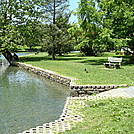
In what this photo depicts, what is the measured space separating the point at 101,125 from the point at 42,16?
97.5 feet

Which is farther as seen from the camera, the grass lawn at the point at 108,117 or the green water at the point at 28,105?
the green water at the point at 28,105

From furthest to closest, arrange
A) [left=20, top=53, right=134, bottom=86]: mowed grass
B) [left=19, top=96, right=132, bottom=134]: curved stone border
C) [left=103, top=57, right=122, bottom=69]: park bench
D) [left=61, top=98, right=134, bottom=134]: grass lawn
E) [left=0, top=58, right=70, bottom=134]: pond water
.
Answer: [left=103, top=57, right=122, bottom=69]: park bench < [left=20, top=53, right=134, bottom=86]: mowed grass < [left=0, top=58, right=70, bottom=134]: pond water < [left=19, top=96, right=132, bottom=134]: curved stone border < [left=61, top=98, right=134, bottom=134]: grass lawn

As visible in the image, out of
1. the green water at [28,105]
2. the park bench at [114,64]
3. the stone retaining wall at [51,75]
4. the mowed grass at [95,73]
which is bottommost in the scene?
the green water at [28,105]

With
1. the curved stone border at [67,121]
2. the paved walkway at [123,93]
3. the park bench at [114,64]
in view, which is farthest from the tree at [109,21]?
the curved stone border at [67,121]

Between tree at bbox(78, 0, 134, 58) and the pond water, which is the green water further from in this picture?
tree at bbox(78, 0, 134, 58)

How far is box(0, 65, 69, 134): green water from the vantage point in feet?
24.8

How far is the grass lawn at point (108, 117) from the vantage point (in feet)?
18.1

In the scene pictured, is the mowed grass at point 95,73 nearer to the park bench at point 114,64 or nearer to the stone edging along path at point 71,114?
the park bench at point 114,64

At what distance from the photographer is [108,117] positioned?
657 cm

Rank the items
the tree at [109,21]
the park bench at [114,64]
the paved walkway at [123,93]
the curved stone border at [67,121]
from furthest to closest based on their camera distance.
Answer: the tree at [109,21]
the park bench at [114,64]
the paved walkway at [123,93]
the curved stone border at [67,121]

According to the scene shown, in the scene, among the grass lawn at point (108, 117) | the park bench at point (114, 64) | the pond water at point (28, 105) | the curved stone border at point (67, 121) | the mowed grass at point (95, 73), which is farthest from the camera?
the park bench at point (114, 64)

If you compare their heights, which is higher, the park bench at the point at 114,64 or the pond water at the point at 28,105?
the park bench at the point at 114,64

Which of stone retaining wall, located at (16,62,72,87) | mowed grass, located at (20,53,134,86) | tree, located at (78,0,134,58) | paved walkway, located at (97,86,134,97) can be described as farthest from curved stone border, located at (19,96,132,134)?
tree, located at (78,0,134,58)

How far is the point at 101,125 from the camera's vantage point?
5930 mm
